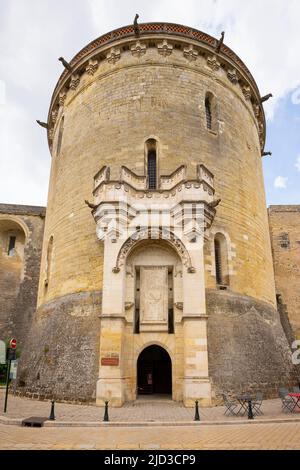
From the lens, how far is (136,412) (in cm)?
999

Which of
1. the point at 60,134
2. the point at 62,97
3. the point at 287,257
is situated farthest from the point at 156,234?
the point at 287,257

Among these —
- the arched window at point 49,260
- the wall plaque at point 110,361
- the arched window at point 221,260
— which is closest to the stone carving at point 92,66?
the arched window at point 49,260

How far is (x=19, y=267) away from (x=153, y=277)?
48.5ft

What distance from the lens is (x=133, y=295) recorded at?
13.0 meters

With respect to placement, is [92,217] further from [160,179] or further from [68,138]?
[68,138]

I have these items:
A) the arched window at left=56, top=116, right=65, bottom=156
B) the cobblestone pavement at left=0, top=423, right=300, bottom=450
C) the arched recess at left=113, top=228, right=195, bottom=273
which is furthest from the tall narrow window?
the cobblestone pavement at left=0, top=423, right=300, bottom=450

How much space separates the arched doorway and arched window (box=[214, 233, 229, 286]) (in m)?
3.72

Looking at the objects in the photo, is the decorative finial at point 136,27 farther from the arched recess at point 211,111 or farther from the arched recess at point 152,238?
the arched recess at point 152,238

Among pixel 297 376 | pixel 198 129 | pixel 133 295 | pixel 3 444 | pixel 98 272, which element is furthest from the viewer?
pixel 198 129

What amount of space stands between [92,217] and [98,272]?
245cm

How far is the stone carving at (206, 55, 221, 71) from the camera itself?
697 inches

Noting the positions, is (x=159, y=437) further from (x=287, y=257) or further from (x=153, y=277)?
(x=287, y=257)

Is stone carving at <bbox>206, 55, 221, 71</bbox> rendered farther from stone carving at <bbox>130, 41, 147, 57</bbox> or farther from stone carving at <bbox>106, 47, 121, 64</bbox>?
stone carving at <bbox>106, 47, 121, 64</bbox>

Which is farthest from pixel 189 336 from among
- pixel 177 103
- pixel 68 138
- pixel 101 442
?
pixel 68 138
